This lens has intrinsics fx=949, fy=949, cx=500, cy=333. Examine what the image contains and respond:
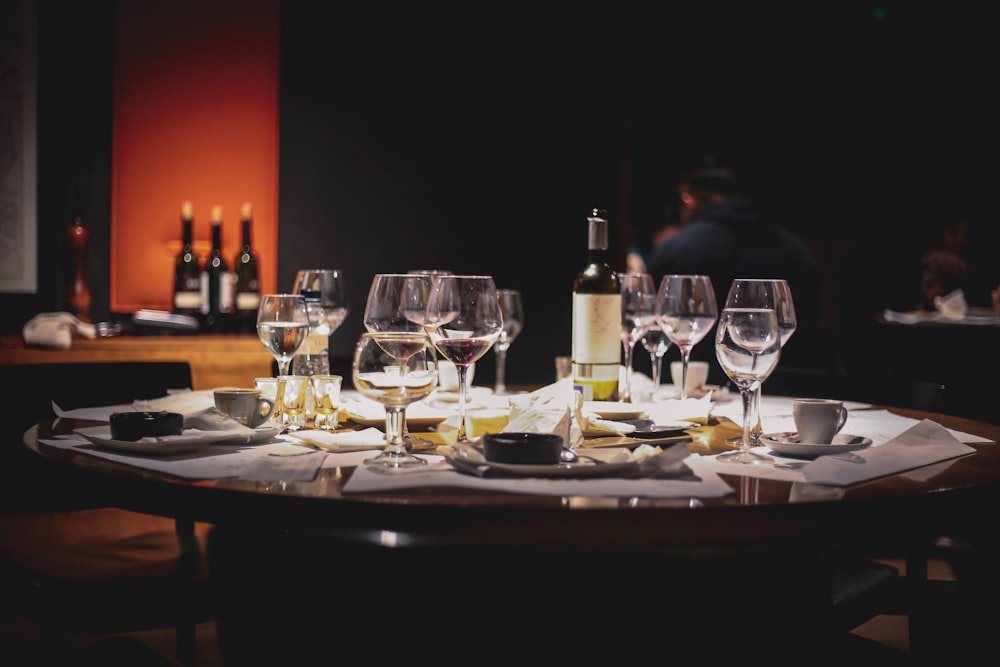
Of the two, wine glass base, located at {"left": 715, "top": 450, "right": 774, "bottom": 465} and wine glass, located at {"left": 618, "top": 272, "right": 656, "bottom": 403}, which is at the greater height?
wine glass, located at {"left": 618, "top": 272, "right": 656, "bottom": 403}

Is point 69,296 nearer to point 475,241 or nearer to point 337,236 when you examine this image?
point 337,236

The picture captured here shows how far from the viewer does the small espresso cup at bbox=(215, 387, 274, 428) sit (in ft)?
4.77

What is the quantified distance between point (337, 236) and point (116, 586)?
2369 millimetres

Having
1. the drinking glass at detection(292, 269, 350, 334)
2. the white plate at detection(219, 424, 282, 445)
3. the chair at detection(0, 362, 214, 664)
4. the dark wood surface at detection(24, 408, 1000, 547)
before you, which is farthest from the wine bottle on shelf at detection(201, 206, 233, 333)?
the dark wood surface at detection(24, 408, 1000, 547)

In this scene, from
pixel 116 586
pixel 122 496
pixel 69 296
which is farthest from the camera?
pixel 69 296

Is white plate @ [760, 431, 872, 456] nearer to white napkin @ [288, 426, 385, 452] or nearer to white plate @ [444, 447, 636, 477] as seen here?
white plate @ [444, 447, 636, 477]

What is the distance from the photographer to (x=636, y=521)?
39.7 inches

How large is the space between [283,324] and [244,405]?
19 centimetres

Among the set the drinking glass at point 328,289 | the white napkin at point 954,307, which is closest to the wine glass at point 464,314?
the drinking glass at point 328,289

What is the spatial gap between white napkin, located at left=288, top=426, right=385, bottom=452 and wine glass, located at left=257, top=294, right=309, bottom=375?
8.9 inches

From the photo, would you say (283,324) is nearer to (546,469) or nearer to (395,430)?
(395,430)

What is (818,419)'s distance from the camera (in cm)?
137

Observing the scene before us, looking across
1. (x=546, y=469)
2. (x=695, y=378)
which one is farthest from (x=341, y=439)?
(x=695, y=378)

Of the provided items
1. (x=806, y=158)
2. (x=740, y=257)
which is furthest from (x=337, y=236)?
(x=806, y=158)
